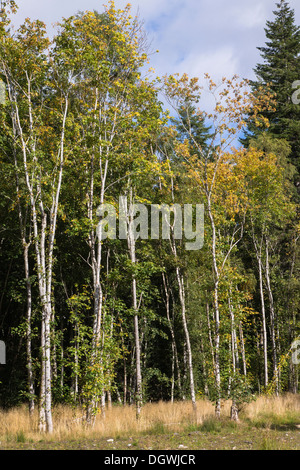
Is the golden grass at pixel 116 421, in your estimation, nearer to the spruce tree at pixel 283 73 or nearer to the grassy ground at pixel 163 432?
the grassy ground at pixel 163 432

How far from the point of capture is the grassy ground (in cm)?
952

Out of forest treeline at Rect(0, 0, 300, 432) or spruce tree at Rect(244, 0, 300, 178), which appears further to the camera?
spruce tree at Rect(244, 0, 300, 178)

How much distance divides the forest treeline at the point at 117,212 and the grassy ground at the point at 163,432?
0.56 m

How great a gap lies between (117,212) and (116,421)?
784 centimetres

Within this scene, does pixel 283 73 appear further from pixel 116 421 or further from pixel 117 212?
pixel 116 421

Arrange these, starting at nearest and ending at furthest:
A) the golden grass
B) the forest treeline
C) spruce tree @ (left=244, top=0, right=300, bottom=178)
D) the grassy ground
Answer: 1. the grassy ground
2. the golden grass
3. the forest treeline
4. spruce tree @ (left=244, top=0, right=300, bottom=178)

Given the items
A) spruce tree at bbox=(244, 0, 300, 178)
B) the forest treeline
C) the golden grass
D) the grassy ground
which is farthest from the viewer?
spruce tree at bbox=(244, 0, 300, 178)

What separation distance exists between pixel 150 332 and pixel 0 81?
13.6 m

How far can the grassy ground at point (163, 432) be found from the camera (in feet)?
31.2

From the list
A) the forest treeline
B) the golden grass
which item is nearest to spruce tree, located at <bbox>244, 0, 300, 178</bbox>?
the forest treeline

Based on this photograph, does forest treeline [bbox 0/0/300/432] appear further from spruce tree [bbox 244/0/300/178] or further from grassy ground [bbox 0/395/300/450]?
spruce tree [bbox 244/0/300/178]

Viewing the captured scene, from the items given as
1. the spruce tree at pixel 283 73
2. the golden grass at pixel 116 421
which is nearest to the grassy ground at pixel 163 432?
the golden grass at pixel 116 421

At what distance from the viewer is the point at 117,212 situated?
1664 cm

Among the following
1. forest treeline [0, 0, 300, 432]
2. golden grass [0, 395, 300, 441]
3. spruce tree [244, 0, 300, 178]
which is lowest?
golden grass [0, 395, 300, 441]
